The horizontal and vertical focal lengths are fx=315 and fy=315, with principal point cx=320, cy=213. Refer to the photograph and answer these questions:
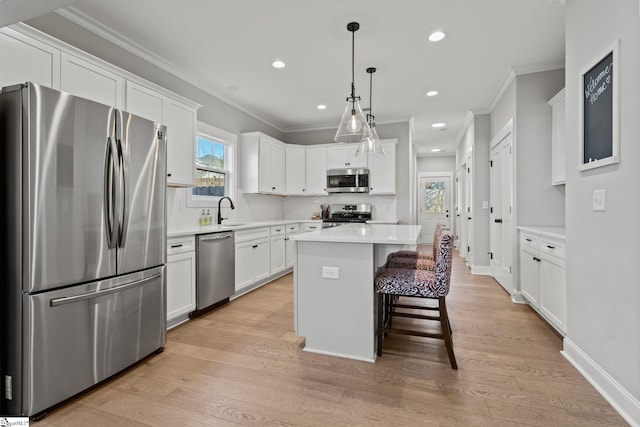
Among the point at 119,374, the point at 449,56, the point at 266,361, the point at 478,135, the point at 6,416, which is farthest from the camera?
the point at 478,135

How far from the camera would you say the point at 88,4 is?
7.96 feet

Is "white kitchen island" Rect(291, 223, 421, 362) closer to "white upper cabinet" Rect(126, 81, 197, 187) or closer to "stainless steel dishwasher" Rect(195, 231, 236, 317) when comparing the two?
"stainless steel dishwasher" Rect(195, 231, 236, 317)

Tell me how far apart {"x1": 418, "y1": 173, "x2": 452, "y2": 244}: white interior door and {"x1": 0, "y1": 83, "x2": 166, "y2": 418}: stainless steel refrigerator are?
8.47 meters

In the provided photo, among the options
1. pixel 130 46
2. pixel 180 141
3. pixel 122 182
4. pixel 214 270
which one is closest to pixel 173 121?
pixel 180 141

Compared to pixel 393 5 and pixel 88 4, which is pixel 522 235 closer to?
pixel 393 5

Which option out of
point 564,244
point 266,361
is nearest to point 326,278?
point 266,361

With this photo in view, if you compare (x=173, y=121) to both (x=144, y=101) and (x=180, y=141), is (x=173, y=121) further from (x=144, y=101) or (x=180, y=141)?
(x=144, y=101)

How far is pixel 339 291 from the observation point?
235 centimetres

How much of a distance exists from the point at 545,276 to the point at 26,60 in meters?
4.37

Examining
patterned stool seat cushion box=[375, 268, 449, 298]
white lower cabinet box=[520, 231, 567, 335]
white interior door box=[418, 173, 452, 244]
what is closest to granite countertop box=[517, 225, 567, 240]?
white lower cabinet box=[520, 231, 567, 335]

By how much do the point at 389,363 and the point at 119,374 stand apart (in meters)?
1.85

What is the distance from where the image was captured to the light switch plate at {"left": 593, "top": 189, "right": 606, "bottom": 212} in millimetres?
1840

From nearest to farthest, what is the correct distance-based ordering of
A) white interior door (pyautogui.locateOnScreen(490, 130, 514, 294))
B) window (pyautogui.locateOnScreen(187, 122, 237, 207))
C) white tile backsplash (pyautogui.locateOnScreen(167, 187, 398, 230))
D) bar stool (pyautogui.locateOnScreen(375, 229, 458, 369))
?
bar stool (pyautogui.locateOnScreen(375, 229, 458, 369)) → white interior door (pyautogui.locateOnScreen(490, 130, 514, 294)) → window (pyautogui.locateOnScreen(187, 122, 237, 207)) → white tile backsplash (pyautogui.locateOnScreen(167, 187, 398, 230))

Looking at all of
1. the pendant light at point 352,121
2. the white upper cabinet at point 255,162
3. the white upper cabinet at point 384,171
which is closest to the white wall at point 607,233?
the pendant light at point 352,121
